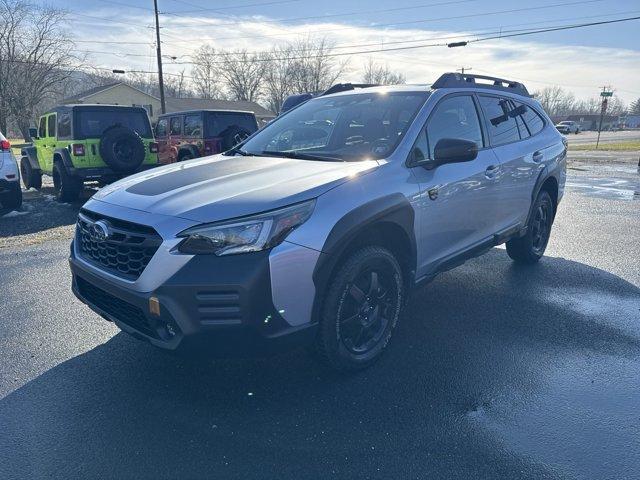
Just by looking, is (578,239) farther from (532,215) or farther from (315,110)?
(315,110)

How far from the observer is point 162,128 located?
40.3 feet

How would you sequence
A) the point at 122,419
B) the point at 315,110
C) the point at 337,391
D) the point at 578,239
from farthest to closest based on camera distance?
the point at 578,239
the point at 315,110
the point at 337,391
the point at 122,419

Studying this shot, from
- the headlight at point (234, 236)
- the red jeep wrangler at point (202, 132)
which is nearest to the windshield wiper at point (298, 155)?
the headlight at point (234, 236)

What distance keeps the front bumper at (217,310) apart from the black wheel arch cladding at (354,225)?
1.00 ft

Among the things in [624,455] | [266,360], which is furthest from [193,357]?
[624,455]

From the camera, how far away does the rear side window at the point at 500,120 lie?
13.7ft

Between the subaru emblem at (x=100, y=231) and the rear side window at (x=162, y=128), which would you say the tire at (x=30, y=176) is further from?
the subaru emblem at (x=100, y=231)

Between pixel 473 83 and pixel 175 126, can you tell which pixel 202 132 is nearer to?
pixel 175 126

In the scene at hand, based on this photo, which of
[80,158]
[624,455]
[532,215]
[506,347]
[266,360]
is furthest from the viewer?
[80,158]

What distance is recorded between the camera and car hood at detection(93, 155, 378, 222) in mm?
2426

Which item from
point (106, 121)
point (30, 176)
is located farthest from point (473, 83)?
point (30, 176)

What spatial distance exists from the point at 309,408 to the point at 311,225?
1.06 metres

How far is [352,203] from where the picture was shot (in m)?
2.67

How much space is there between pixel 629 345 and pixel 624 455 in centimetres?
143
